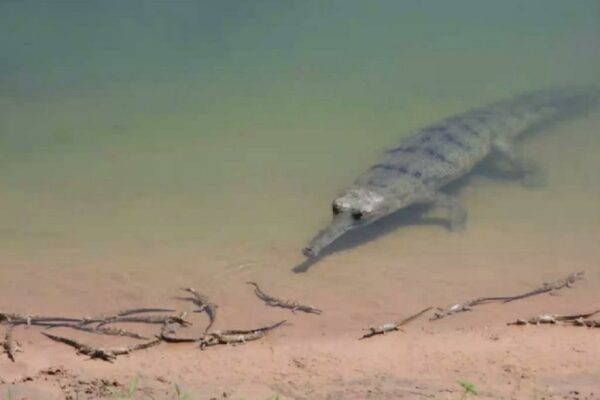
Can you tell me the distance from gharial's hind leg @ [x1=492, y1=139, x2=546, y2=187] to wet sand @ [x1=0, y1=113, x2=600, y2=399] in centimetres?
12

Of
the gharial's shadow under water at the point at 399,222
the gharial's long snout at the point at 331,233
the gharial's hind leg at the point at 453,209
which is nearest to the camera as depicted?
the gharial's long snout at the point at 331,233

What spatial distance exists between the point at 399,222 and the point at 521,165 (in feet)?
4.52

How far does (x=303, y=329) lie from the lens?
5.12m

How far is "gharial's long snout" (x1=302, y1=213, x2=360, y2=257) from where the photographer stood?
5.95 m

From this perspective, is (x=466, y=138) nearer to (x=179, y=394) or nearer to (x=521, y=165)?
(x=521, y=165)

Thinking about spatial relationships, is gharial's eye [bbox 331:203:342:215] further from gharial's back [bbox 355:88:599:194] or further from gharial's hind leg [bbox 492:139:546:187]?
gharial's hind leg [bbox 492:139:546:187]

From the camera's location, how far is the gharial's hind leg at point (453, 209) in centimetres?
648

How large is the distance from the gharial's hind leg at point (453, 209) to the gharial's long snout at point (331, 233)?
75 cm

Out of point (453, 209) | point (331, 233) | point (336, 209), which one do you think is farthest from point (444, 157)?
point (331, 233)

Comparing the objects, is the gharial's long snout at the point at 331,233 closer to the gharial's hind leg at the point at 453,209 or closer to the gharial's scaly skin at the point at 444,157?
the gharial's scaly skin at the point at 444,157

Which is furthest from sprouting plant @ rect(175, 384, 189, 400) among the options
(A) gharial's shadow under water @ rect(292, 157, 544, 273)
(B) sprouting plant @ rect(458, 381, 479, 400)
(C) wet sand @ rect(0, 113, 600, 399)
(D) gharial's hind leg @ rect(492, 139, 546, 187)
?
(D) gharial's hind leg @ rect(492, 139, 546, 187)

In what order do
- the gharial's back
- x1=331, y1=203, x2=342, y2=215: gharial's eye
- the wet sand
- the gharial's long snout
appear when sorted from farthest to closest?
the gharial's back
x1=331, y1=203, x2=342, y2=215: gharial's eye
the gharial's long snout
the wet sand

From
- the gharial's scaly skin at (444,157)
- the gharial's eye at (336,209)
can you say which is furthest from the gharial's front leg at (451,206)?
the gharial's eye at (336,209)

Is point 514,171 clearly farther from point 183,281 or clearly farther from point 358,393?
point 358,393
